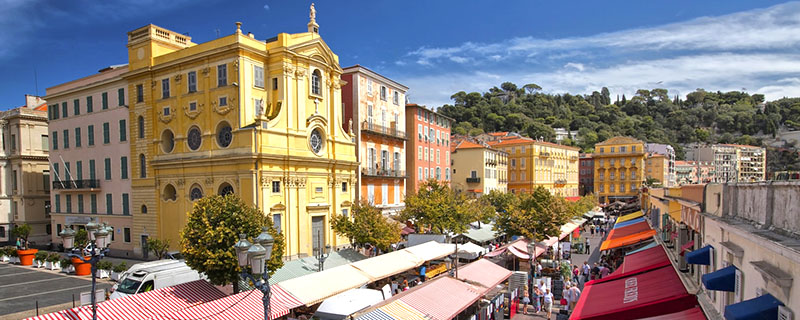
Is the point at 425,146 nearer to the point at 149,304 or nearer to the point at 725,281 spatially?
the point at 149,304

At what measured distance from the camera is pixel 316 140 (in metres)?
33.2

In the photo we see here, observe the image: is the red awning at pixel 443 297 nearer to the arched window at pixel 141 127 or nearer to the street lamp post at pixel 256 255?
the street lamp post at pixel 256 255

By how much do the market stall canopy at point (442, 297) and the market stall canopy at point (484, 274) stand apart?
131 cm

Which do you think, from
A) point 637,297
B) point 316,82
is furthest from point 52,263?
point 637,297

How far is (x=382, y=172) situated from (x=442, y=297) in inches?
1039

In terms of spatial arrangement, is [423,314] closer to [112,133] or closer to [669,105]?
[112,133]

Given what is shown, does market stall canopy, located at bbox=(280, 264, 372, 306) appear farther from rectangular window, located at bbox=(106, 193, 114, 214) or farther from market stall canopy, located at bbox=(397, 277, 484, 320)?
rectangular window, located at bbox=(106, 193, 114, 214)

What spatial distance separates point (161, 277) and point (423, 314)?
11353 mm

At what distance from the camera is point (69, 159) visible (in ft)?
132

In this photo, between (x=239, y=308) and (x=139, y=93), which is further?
(x=139, y=93)

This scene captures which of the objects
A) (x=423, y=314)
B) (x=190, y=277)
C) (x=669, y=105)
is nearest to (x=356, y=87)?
(x=190, y=277)

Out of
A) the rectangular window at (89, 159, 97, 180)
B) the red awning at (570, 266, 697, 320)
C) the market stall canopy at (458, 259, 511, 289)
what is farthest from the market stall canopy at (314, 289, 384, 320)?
the rectangular window at (89, 159, 97, 180)

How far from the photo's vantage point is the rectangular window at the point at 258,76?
30309 mm

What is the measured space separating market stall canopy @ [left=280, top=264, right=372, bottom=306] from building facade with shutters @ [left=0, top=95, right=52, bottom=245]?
40.9 m
